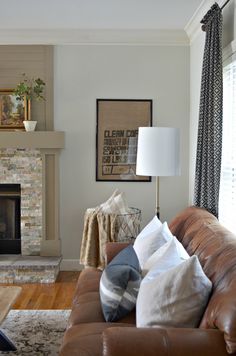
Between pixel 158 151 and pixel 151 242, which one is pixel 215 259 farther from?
pixel 158 151

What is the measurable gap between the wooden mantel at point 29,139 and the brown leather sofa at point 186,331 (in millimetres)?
2602

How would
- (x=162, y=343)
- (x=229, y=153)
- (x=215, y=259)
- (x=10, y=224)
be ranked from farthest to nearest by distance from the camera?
(x=10, y=224) → (x=229, y=153) → (x=215, y=259) → (x=162, y=343)

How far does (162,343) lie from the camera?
1754 mm

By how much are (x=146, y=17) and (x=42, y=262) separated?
8.81 feet

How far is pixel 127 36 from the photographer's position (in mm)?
5055

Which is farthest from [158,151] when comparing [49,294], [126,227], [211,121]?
[49,294]

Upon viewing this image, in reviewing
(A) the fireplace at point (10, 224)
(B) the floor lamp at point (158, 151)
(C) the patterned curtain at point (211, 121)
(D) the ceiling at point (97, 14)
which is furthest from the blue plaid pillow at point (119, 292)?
(A) the fireplace at point (10, 224)

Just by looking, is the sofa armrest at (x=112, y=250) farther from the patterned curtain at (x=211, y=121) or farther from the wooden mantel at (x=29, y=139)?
the wooden mantel at (x=29, y=139)

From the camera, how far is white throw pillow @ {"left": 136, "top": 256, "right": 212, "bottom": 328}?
204 centimetres

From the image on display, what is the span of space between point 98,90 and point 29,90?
75cm

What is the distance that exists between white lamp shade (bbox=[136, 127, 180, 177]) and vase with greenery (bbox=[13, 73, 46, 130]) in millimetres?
1679

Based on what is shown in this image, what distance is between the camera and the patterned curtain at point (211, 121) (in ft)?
11.3

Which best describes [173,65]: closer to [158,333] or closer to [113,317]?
[113,317]

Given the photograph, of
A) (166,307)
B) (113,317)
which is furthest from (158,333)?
(113,317)
